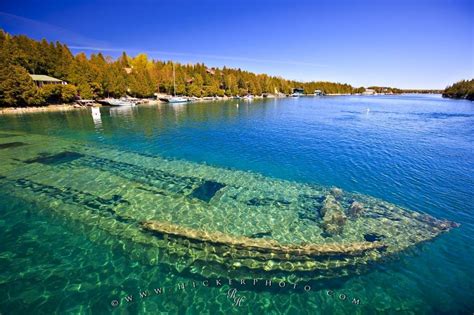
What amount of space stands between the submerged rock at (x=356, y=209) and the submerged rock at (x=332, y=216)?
0.49 m

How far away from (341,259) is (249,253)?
353 cm

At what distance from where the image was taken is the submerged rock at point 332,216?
10.6 meters

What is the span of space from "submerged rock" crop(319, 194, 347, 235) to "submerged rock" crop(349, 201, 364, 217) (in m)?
0.49

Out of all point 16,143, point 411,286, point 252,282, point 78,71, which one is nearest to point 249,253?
point 252,282

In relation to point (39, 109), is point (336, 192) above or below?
below

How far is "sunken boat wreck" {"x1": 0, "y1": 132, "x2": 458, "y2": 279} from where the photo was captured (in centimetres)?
868

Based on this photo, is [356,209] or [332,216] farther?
[356,209]

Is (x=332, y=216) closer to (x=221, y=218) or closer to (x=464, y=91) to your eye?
(x=221, y=218)

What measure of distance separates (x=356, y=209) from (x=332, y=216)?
181 cm

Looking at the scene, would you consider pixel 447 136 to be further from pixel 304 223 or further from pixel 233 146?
pixel 304 223

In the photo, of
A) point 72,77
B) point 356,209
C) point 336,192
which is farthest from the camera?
point 72,77

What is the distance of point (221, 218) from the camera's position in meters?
11.6

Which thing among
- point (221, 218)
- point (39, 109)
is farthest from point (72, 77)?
point (221, 218)

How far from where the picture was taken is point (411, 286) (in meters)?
7.66
